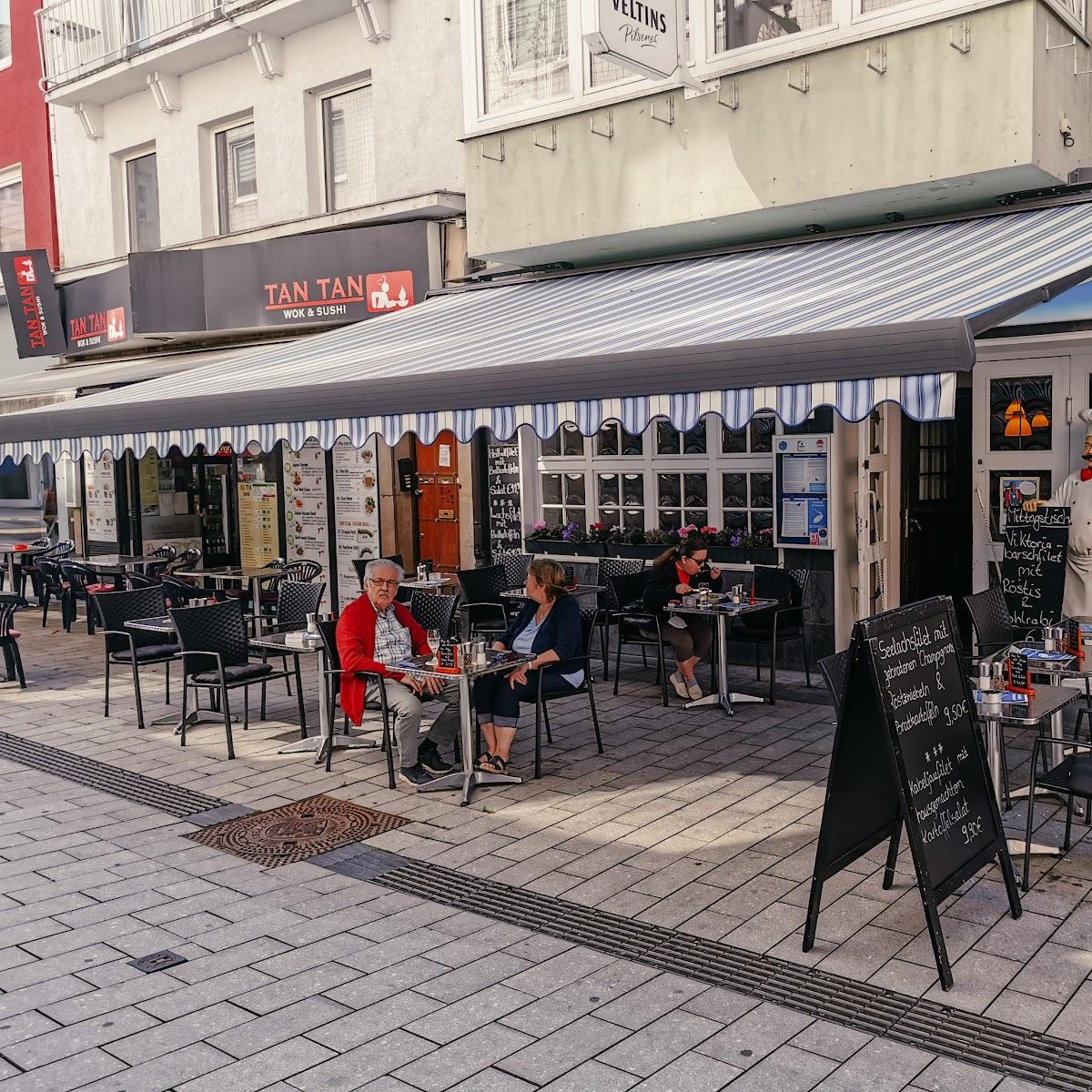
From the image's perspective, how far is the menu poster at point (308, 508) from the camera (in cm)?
1432

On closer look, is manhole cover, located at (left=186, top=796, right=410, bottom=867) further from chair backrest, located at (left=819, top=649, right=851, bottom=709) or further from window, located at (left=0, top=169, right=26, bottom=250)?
window, located at (left=0, top=169, right=26, bottom=250)

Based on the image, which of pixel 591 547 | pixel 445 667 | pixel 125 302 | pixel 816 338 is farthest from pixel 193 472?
pixel 816 338

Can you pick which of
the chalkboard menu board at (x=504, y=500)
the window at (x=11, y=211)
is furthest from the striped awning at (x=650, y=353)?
the window at (x=11, y=211)

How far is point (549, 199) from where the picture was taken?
10625 millimetres

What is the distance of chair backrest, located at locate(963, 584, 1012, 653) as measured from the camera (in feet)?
25.3

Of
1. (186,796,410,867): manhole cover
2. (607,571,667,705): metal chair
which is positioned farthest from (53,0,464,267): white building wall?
(186,796,410,867): manhole cover

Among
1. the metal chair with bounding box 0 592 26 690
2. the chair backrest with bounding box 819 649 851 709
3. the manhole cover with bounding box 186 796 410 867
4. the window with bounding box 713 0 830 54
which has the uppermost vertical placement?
the window with bounding box 713 0 830 54

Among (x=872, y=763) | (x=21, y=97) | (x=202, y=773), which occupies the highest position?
(x=21, y=97)

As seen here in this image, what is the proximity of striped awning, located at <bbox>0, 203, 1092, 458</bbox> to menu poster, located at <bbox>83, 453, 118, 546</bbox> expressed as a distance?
632 centimetres

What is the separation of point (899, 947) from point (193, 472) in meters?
13.3

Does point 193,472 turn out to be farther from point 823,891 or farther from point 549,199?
point 823,891

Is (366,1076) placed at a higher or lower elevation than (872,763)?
lower

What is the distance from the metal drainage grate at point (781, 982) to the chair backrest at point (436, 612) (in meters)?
3.07

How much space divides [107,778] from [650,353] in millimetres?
4650
